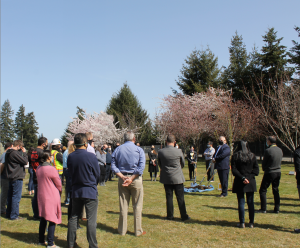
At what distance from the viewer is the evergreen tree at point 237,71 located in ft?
102

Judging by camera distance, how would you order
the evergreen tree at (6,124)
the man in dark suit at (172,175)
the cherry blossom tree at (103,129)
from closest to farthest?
the man in dark suit at (172,175) < the cherry blossom tree at (103,129) < the evergreen tree at (6,124)

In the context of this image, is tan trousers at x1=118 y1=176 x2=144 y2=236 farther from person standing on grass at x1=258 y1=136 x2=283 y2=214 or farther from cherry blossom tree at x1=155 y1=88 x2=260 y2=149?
cherry blossom tree at x1=155 y1=88 x2=260 y2=149

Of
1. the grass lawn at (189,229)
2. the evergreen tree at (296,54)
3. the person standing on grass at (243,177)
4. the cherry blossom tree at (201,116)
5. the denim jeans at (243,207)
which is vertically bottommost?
the grass lawn at (189,229)

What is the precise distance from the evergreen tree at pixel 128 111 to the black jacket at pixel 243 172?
118ft

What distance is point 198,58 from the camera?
35188 mm

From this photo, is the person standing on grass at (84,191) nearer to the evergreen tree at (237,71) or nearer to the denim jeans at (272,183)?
the denim jeans at (272,183)

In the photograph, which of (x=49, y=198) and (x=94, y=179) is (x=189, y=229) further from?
(x=49, y=198)

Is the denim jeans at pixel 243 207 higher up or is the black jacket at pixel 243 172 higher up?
the black jacket at pixel 243 172

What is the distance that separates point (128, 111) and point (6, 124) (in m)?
45.8

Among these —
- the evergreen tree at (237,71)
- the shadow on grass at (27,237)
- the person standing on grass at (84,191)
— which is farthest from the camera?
the evergreen tree at (237,71)

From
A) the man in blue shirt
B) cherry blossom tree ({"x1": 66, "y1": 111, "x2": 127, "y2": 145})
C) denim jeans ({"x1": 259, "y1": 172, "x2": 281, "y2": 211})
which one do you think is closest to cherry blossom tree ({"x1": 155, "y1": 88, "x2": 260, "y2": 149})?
cherry blossom tree ({"x1": 66, "y1": 111, "x2": 127, "y2": 145})

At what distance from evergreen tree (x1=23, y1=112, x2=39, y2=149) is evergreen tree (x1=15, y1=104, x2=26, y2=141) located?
81cm

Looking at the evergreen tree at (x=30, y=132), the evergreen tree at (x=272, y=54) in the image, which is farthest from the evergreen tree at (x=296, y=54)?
the evergreen tree at (x=30, y=132)

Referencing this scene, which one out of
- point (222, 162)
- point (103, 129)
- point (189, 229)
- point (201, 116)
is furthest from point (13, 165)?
point (103, 129)
